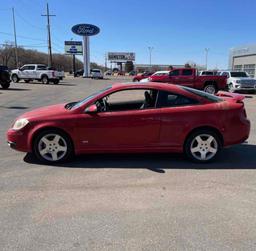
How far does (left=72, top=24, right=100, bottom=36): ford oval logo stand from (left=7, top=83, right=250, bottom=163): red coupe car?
6116cm

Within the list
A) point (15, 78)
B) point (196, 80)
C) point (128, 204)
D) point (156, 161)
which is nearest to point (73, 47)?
point (15, 78)

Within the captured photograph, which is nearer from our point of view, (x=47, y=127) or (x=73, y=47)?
(x=47, y=127)

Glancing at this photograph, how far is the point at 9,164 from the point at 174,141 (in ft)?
9.82

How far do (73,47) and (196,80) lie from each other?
58725 mm

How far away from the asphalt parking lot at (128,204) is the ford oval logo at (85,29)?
61100 mm

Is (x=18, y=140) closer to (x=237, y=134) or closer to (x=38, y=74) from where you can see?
(x=237, y=134)

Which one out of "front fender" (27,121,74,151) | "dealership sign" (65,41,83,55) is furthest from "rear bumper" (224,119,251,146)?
"dealership sign" (65,41,83,55)

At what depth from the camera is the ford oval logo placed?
6406 cm

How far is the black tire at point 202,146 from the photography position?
604 centimetres

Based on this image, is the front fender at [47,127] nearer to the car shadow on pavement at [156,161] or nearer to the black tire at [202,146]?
the car shadow on pavement at [156,161]

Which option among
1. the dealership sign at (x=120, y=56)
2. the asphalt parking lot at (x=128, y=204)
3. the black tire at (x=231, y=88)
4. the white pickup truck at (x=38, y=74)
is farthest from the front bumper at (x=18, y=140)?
the dealership sign at (x=120, y=56)

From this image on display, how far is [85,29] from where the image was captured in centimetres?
6425

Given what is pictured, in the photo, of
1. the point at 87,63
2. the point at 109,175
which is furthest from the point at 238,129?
the point at 87,63

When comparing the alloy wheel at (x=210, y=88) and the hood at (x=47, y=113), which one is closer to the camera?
the hood at (x=47, y=113)
